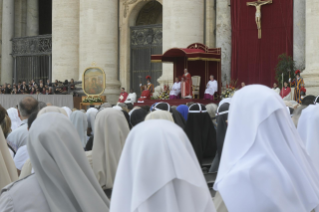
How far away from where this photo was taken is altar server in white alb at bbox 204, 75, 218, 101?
18280mm

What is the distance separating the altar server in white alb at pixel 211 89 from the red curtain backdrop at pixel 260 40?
1.53 metres

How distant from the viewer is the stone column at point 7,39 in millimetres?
27172

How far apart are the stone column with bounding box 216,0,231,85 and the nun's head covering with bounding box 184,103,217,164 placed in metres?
13.0

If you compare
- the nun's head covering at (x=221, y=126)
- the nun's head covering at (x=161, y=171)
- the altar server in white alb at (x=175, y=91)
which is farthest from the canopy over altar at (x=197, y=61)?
the nun's head covering at (x=161, y=171)

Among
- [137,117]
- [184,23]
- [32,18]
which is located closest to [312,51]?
[184,23]

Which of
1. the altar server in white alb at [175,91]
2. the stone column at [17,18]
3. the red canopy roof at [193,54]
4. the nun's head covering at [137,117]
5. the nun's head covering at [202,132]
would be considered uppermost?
the stone column at [17,18]

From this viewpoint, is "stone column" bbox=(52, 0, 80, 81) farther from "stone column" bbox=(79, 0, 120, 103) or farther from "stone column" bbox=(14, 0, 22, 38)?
"stone column" bbox=(14, 0, 22, 38)

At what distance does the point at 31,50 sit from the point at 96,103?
8480 millimetres

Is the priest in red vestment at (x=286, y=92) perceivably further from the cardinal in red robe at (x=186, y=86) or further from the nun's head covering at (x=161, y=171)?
the nun's head covering at (x=161, y=171)

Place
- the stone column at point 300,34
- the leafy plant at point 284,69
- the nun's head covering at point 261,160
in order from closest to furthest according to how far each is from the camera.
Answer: the nun's head covering at point 261,160, the leafy plant at point 284,69, the stone column at point 300,34

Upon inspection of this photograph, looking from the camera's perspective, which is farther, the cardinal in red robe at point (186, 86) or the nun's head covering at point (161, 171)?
the cardinal in red robe at point (186, 86)

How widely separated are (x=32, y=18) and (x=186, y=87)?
14878mm

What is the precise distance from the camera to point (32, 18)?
95.9ft

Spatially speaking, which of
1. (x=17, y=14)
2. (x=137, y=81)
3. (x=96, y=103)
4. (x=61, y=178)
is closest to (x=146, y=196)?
(x=61, y=178)
